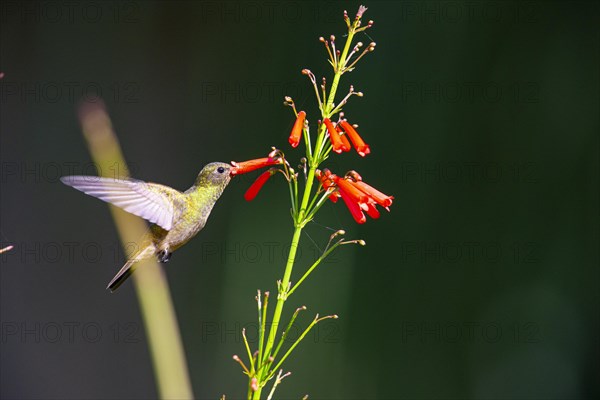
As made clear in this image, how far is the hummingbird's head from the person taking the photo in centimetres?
163

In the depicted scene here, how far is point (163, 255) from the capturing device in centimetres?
171

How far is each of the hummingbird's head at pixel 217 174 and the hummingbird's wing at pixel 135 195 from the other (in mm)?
101

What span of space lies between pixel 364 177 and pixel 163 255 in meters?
2.11

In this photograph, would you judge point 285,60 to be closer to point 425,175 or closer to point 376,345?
point 425,175

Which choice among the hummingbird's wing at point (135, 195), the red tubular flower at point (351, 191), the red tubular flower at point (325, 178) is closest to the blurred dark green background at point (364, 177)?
the hummingbird's wing at point (135, 195)

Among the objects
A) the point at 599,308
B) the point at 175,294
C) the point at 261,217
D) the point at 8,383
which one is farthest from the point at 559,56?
the point at 8,383

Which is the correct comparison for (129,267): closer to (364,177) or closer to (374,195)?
(374,195)

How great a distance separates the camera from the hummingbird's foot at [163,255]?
5.55 feet

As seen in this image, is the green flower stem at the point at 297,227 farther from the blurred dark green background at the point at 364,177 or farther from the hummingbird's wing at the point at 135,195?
the blurred dark green background at the point at 364,177

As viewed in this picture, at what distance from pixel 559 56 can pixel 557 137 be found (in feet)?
1.47

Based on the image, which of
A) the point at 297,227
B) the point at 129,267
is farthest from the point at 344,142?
the point at 129,267

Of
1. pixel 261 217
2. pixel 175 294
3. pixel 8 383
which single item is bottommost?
pixel 8 383

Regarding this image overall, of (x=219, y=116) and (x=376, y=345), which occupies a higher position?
(x=219, y=116)

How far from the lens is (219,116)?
385cm
